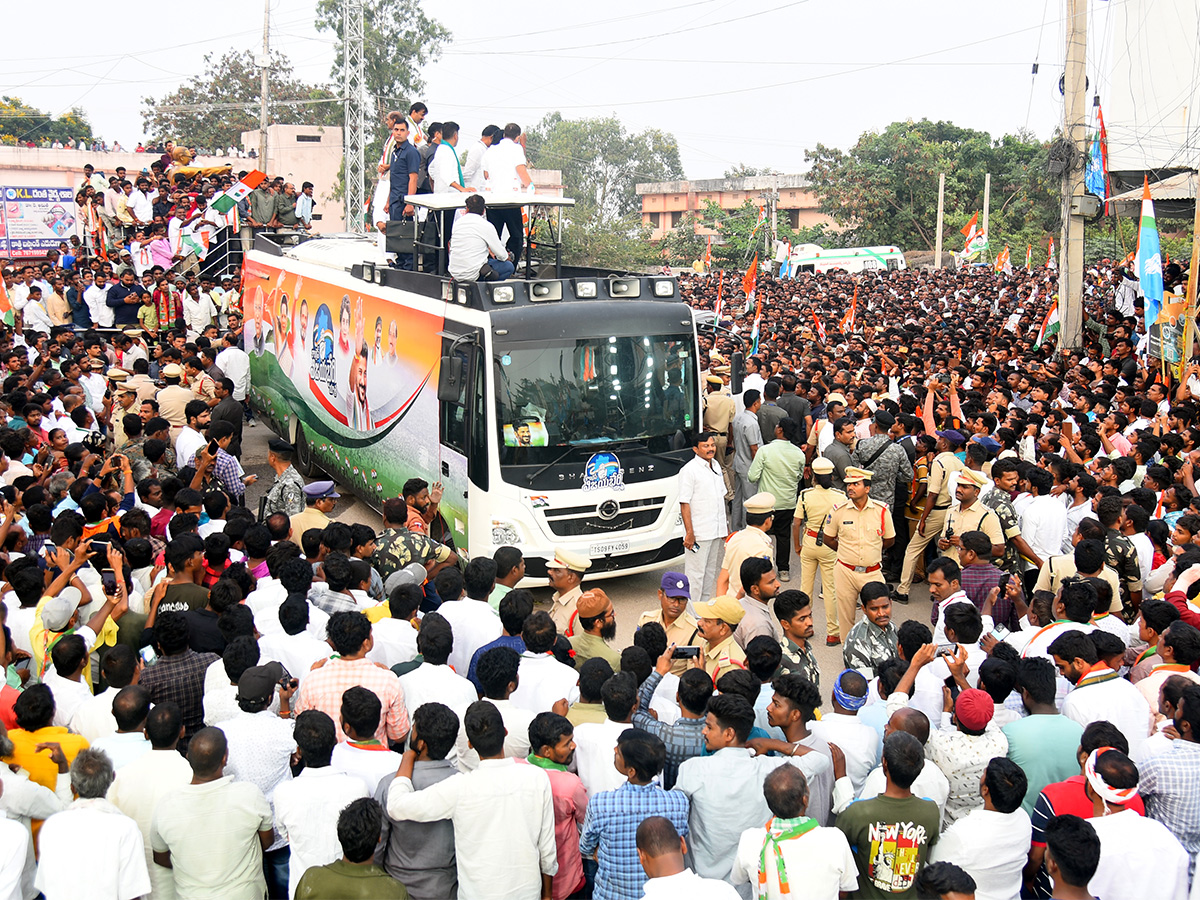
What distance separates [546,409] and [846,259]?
44.4 m

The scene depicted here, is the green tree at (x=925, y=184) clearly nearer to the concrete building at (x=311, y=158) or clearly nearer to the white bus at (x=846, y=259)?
the white bus at (x=846, y=259)

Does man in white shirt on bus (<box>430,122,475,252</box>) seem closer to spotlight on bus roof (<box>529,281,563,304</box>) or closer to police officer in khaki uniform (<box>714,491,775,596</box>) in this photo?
spotlight on bus roof (<box>529,281,563,304</box>)

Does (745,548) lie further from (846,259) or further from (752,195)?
(752,195)

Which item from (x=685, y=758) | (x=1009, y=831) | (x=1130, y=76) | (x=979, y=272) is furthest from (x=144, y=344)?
(x=979, y=272)

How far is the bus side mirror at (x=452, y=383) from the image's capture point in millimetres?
8930

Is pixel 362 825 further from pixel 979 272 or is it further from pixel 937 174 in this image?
pixel 937 174

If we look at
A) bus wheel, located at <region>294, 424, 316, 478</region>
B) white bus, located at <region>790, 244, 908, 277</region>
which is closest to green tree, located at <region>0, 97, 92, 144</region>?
white bus, located at <region>790, 244, 908, 277</region>

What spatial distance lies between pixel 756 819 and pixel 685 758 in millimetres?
481

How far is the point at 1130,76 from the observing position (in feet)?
67.4

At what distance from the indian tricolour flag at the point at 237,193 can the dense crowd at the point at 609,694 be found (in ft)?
32.2

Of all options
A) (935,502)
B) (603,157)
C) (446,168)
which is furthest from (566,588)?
(603,157)

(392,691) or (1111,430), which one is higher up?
(1111,430)

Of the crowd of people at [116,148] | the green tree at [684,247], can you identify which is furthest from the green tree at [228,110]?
the green tree at [684,247]

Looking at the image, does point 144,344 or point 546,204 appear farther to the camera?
point 144,344
